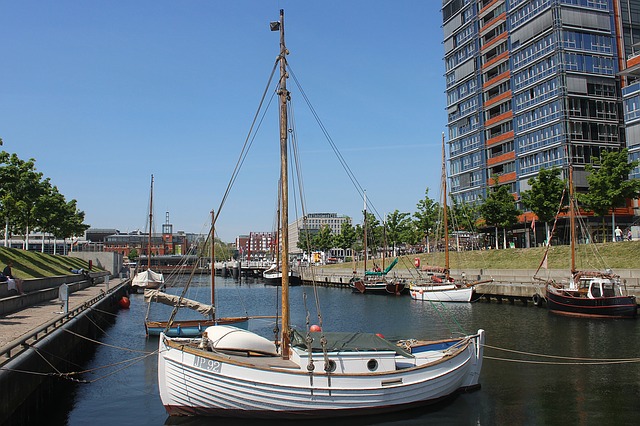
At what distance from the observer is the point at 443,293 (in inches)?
2336

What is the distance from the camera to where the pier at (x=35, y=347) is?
51.4 feet

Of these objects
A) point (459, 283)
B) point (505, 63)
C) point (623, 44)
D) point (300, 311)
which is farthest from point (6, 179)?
point (623, 44)

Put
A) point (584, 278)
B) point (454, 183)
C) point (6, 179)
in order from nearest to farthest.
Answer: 1. point (584, 278)
2. point (6, 179)
3. point (454, 183)

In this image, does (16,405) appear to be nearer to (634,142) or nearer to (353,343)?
(353,343)

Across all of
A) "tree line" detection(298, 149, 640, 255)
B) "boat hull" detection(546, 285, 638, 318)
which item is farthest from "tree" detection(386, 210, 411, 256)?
"boat hull" detection(546, 285, 638, 318)

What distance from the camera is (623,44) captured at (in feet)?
265

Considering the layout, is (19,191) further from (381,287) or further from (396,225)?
(396,225)

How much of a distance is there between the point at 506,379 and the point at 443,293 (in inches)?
1464

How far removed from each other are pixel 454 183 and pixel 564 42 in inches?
1317

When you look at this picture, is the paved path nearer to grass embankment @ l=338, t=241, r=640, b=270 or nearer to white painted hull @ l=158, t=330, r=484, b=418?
white painted hull @ l=158, t=330, r=484, b=418

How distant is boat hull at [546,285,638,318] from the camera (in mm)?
39656

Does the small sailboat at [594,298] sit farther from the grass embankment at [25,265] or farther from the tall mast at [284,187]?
the grass embankment at [25,265]

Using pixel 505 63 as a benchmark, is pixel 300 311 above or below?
below

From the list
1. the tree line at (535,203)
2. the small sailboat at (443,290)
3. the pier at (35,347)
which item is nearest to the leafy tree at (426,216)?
the tree line at (535,203)
